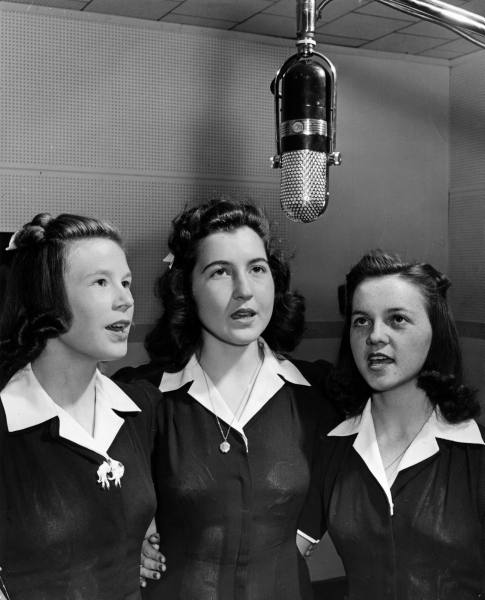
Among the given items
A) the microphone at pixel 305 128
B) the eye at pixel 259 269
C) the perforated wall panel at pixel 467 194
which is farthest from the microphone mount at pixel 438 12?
the perforated wall panel at pixel 467 194

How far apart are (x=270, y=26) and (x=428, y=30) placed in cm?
45

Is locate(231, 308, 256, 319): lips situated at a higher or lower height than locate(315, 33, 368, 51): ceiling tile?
lower

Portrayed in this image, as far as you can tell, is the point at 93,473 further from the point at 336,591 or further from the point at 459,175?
the point at 459,175

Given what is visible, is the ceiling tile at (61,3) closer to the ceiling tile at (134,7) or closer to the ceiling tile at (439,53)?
the ceiling tile at (134,7)

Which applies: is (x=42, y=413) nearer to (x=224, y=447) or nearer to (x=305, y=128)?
(x=224, y=447)

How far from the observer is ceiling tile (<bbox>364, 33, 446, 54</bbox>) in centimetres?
227

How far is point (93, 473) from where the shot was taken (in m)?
1.41

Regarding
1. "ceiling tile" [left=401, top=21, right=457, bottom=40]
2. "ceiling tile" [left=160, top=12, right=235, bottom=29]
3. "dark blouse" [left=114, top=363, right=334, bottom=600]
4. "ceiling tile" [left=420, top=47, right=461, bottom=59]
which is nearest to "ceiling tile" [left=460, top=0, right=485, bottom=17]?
"ceiling tile" [left=401, top=21, right=457, bottom=40]

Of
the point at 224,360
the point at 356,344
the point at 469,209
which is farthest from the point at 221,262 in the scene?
the point at 469,209

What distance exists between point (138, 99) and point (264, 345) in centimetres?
88

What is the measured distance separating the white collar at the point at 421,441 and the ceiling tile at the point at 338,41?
1.20m

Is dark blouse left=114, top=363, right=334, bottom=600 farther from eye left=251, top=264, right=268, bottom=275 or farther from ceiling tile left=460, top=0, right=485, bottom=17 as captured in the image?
ceiling tile left=460, top=0, right=485, bottom=17

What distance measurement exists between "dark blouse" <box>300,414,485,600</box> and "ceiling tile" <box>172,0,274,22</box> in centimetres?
127

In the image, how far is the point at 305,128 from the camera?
145 centimetres
